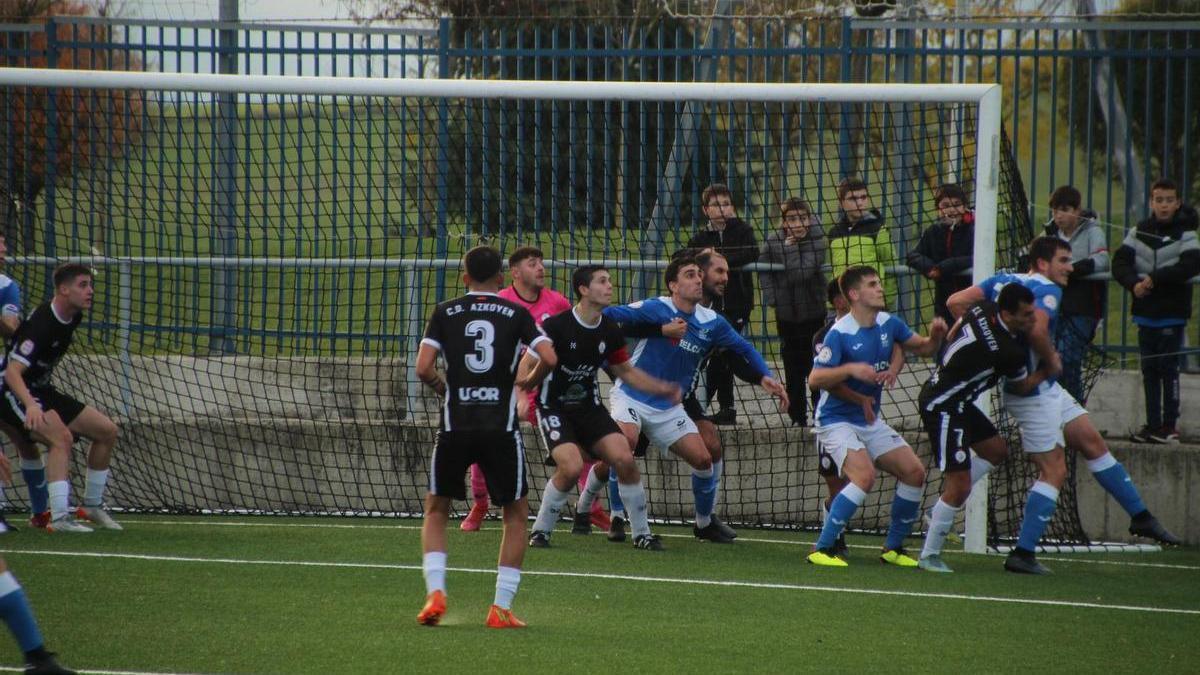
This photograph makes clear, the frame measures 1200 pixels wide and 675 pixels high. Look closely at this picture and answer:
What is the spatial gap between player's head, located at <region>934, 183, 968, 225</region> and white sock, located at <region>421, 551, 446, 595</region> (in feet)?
15.9

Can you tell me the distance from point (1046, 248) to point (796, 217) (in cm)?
208

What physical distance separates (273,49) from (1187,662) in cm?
780

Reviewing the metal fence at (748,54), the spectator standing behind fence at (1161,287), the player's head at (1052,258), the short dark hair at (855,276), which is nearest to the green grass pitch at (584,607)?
the spectator standing behind fence at (1161,287)

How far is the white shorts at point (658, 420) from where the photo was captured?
9.39m

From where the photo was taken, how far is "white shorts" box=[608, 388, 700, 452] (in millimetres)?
9391

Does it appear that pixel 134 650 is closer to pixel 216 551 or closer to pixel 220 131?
pixel 216 551

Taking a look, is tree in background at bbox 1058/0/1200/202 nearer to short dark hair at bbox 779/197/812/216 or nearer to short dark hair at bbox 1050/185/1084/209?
short dark hair at bbox 1050/185/1084/209

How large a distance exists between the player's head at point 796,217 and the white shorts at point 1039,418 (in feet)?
7.24

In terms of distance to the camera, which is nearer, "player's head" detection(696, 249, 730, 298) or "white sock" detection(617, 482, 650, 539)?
"white sock" detection(617, 482, 650, 539)

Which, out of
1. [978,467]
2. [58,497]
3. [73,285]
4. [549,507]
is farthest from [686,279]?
[58,497]

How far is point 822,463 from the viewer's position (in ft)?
30.9

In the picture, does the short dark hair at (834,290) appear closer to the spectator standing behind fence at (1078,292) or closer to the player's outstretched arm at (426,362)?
the spectator standing behind fence at (1078,292)

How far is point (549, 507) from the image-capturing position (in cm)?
910

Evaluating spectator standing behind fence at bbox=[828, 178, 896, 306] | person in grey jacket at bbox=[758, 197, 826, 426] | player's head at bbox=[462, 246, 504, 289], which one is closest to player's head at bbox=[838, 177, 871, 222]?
spectator standing behind fence at bbox=[828, 178, 896, 306]
